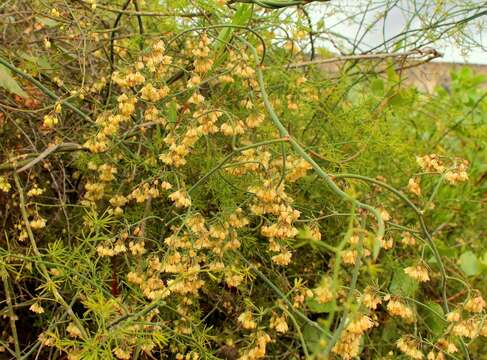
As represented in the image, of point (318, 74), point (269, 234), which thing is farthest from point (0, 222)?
point (318, 74)

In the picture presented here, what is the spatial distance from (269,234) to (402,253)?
39.2 inches

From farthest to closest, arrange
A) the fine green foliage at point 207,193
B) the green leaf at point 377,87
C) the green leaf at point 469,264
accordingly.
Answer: the green leaf at point 377,87 < the green leaf at point 469,264 < the fine green foliage at point 207,193

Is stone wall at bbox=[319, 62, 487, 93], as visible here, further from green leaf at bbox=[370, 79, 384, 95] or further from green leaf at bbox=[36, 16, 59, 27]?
green leaf at bbox=[36, 16, 59, 27]

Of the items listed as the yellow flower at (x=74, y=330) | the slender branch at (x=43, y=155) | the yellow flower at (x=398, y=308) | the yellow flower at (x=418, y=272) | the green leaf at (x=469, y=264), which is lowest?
the yellow flower at (x=74, y=330)

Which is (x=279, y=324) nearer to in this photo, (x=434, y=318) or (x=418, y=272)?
(x=418, y=272)

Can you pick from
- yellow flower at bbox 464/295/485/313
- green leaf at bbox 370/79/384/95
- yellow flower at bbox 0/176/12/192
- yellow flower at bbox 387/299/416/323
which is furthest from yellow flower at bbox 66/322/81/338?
green leaf at bbox 370/79/384/95

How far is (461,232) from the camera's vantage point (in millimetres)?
2973

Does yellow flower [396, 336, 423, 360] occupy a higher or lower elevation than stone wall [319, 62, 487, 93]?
lower

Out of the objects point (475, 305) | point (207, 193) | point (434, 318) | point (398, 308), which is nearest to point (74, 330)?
point (207, 193)

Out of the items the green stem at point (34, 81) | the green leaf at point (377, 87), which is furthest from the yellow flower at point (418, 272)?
the green leaf at point (377, 87)

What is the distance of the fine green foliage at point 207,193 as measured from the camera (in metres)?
1.67

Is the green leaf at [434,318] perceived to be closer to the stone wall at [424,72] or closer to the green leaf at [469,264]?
the green leaf at [469,264]

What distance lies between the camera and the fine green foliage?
65.9 inches

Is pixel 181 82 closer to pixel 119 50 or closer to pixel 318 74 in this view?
pixel 119 50
